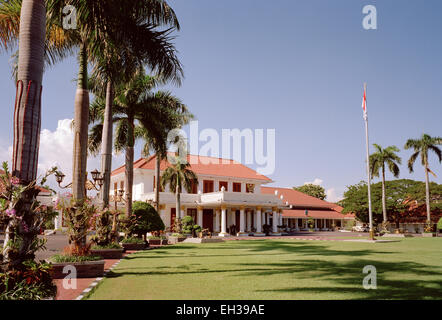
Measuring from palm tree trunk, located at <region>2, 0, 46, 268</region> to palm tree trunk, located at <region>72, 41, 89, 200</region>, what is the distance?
4.71 m

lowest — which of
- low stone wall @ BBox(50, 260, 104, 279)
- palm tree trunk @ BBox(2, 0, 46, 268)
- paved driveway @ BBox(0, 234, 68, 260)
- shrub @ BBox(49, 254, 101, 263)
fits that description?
paved driveway @ BBox(0, 234, 68, 260)

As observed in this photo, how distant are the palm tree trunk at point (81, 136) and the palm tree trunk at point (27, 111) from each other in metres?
4.71

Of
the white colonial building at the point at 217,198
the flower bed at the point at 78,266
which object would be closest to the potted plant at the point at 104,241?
the flower bed at the point at 78,266

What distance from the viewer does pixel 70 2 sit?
377 inches

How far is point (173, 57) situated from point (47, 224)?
696cm

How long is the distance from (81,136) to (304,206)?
176ft

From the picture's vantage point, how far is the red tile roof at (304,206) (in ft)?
194

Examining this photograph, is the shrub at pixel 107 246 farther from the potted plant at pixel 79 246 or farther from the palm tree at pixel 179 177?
the palm tree at pixel 179 177

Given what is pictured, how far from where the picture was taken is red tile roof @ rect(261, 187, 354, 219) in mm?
Answer: 59213

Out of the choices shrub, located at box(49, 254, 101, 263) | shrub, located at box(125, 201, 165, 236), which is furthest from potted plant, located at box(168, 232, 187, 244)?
shrub, located at box(49, 254, 101, 263)

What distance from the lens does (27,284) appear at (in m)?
5.97

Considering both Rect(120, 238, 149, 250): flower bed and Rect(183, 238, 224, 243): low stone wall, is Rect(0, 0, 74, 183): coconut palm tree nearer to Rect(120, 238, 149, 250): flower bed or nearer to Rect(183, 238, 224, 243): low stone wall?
Rect(120, 238, 149, 250): flower bed

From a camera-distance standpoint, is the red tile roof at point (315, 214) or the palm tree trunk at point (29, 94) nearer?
the palm tree trunk at point (29, 94)
